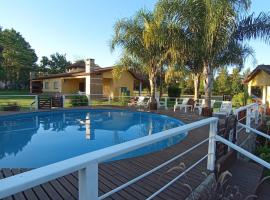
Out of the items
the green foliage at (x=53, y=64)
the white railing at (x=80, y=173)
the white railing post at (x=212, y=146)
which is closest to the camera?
the white railing at (x=80, y=173)

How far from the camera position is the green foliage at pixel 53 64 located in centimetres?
5146

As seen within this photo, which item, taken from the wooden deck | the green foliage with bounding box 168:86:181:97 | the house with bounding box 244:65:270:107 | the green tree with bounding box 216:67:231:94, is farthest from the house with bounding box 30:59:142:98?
the wooden deck

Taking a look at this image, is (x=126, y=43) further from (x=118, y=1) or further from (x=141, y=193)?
(x=141, y=193)

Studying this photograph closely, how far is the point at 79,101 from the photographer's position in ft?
63.8

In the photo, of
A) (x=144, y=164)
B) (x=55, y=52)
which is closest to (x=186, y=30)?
(x=144, y=164)

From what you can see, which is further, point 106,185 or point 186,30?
point 186,30

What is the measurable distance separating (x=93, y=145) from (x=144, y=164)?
418cm

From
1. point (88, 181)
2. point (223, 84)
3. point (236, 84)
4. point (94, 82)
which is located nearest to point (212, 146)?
point (88, 181)

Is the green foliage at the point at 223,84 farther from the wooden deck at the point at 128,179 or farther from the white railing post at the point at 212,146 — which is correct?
the white railing post at the point at 212,146

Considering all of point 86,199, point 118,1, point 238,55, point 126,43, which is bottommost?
point 86,199

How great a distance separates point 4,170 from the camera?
4773 millimetres

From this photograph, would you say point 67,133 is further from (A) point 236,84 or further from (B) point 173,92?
(A) point 236,84

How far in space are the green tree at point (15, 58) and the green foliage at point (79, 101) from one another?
31.2 m

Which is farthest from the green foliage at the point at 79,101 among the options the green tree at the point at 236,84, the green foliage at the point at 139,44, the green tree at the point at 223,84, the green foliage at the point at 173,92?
the green tree at the point at 223,84
